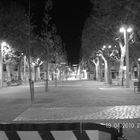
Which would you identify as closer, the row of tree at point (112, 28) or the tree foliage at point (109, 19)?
the tree foliage at point (109, 19)

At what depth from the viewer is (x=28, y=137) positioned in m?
4.64

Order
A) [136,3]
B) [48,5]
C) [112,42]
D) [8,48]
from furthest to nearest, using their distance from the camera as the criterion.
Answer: [8,48] → [112,42] → [48,5] → [136,3]

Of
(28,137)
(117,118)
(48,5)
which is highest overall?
(48,5)

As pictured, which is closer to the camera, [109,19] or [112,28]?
[109,19]

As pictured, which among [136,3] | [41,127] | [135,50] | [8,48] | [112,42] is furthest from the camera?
[135,50]

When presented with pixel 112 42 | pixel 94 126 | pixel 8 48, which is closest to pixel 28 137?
pixel 94 126

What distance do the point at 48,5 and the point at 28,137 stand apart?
3263 cm

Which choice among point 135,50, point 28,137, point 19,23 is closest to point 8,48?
point 19,23

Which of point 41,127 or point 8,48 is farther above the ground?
point 8,48

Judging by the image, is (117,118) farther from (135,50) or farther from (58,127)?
Result: (135,50)

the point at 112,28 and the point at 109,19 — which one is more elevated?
the point at 112,28

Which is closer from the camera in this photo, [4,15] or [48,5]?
[48,5]

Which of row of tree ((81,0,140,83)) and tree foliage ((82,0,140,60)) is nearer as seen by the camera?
tree foliage ((82,0,140,60))

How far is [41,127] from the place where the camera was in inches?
181
